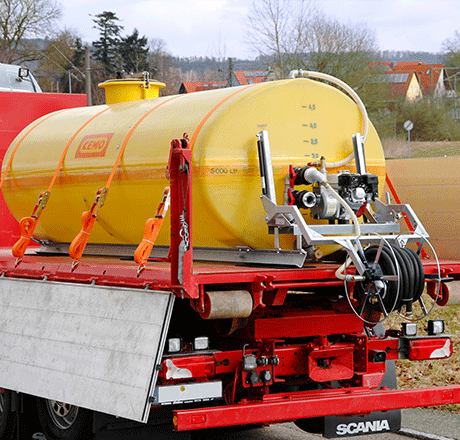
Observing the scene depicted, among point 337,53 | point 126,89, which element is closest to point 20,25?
point 337,53

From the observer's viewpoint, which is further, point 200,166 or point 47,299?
point 47,299

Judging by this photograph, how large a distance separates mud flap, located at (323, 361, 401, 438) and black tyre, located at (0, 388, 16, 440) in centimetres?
278

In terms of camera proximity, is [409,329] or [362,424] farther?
[409,329]

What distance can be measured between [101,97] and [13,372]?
4202cm

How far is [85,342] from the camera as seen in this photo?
5.17m

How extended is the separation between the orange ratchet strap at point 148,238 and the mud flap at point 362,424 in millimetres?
1728

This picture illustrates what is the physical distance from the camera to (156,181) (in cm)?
578

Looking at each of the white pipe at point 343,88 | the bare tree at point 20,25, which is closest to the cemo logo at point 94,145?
the white pipe at point 343,88

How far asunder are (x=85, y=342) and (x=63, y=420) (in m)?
1.14

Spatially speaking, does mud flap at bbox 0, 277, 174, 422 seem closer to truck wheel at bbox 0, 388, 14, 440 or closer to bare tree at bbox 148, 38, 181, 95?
truck wheel at bbox 0, 388, 14, 440

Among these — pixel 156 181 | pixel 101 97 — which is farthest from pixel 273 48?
pixel 156 181

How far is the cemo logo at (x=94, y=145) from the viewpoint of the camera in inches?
252

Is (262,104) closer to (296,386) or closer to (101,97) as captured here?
(296,386)

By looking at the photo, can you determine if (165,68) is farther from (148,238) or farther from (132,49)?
(148,238)
